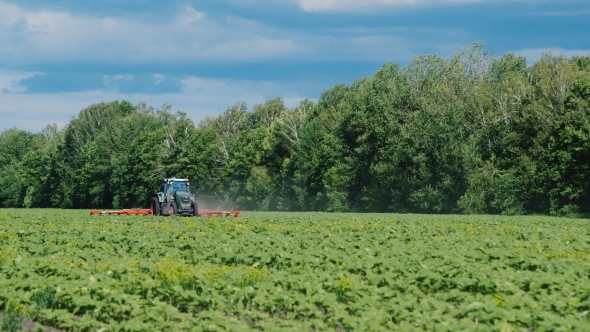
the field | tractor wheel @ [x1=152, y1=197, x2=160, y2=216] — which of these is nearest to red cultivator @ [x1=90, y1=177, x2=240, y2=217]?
tractor wheel @ [x1=152, y1=197, x2=160, y2=216]

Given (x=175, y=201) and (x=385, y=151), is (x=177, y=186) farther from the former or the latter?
(x=385, y=151)

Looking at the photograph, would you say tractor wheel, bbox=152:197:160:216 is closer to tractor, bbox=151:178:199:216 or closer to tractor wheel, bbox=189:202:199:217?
tractor, bbox=151:178:199:216

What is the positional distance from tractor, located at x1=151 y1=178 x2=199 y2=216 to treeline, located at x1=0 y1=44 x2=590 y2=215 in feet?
87.3

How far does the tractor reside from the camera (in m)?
36.9

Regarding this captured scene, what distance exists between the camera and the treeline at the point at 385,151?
179 feet

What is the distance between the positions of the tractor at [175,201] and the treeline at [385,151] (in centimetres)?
2661

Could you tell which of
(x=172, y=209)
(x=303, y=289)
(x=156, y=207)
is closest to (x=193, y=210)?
(x=172, y=209)

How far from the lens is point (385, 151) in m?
64.4

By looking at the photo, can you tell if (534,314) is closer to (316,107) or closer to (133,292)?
(133,292)

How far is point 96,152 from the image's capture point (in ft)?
324

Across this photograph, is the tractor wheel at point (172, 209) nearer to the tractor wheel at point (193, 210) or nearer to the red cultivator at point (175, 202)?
the red cultivator at point (175, 202)

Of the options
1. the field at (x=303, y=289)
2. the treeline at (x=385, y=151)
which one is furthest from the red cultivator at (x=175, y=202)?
the treeline at (x=385, y=151)

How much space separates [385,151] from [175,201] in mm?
30436

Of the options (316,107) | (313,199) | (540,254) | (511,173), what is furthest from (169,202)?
(316,107)
